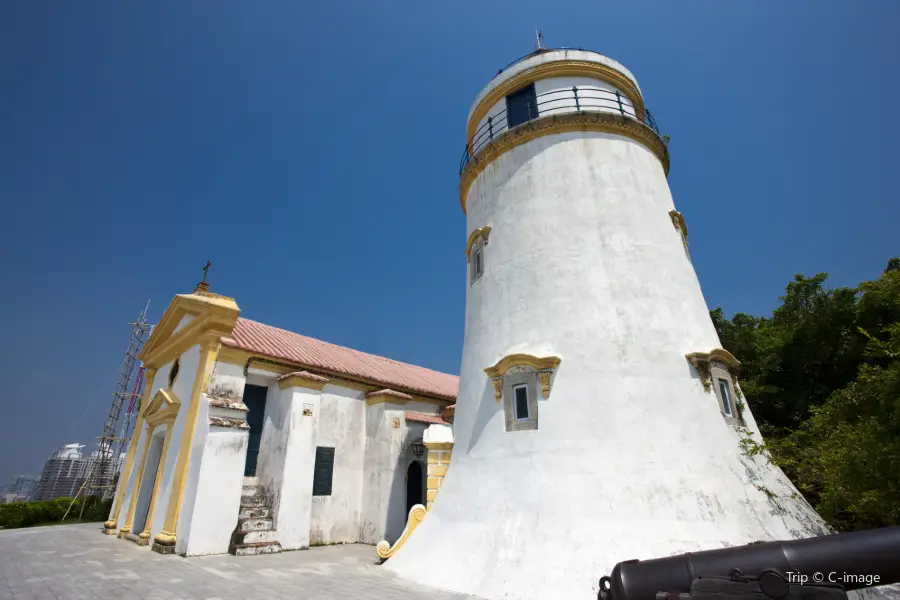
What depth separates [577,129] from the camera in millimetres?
10609

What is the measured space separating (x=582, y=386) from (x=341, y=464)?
9.08m

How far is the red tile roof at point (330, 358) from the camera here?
14.4m

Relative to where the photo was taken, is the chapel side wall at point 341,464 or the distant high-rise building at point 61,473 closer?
the chapel side wall at point 341,464

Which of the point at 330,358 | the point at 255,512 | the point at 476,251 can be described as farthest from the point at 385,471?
the point at 476,251

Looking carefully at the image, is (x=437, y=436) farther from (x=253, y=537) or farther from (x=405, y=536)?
(x=253, y=537)

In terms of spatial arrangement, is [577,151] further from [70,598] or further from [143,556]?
[143,556]

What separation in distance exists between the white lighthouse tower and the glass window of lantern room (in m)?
0.09

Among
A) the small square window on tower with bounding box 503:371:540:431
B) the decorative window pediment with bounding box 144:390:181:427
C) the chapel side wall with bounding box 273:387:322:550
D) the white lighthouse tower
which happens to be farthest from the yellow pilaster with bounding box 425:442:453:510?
the decorative window pediment with bounding box 144:390:181:427

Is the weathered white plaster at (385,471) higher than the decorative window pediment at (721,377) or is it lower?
lower

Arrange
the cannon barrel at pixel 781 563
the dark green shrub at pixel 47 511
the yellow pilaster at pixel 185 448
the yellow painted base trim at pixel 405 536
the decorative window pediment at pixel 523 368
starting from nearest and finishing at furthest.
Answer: the cannon barrel at pixel 781 563, the decorative window pediment at pixel 523 368, the yellow painted base trim at pixel 405 536, the yellow pilaster at pixel 185 448, the dark green shrub at pixel 47 511

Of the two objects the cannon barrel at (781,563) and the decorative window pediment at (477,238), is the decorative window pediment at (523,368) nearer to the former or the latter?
the decorative window pediment at (477,238)

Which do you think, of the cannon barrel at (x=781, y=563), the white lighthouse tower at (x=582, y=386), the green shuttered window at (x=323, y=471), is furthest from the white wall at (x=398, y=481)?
the cannon barrel at (x=781, y=563)

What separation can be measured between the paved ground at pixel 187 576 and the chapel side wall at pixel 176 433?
2.93 feet

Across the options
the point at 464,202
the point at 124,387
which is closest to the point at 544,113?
the point at 464,202
